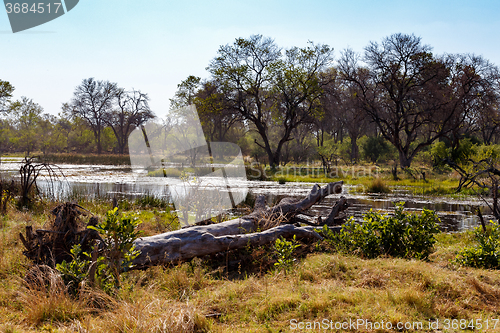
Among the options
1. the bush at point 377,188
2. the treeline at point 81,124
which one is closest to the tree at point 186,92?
the treeline at point 81,124

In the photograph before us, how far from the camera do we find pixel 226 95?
31.3 meters

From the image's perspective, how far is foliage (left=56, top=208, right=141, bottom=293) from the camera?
3.71m

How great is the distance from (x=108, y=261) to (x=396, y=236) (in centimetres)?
451

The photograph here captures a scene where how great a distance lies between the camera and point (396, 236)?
5625mm

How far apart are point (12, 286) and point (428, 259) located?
6094 mm

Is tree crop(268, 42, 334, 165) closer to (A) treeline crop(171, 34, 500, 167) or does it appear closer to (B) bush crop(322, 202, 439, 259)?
(A) treeline crop(171, 34, 500, 167)

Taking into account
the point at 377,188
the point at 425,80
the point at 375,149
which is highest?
the point at 425,80

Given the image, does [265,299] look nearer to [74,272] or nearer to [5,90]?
[74,272]

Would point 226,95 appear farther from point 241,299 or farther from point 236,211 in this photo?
point 241,299

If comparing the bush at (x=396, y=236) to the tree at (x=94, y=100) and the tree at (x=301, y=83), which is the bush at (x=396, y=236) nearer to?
the tree at (x=301, y=83)

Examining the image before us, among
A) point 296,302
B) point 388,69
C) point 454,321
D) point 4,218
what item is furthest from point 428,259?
point 388,69

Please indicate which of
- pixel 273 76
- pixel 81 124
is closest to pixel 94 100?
pixel 81 124

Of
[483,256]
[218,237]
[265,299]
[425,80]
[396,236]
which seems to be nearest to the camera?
[265,299]

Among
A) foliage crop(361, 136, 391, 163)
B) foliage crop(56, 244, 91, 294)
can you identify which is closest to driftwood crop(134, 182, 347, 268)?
foliage crop(56, 244, 91, 294)
